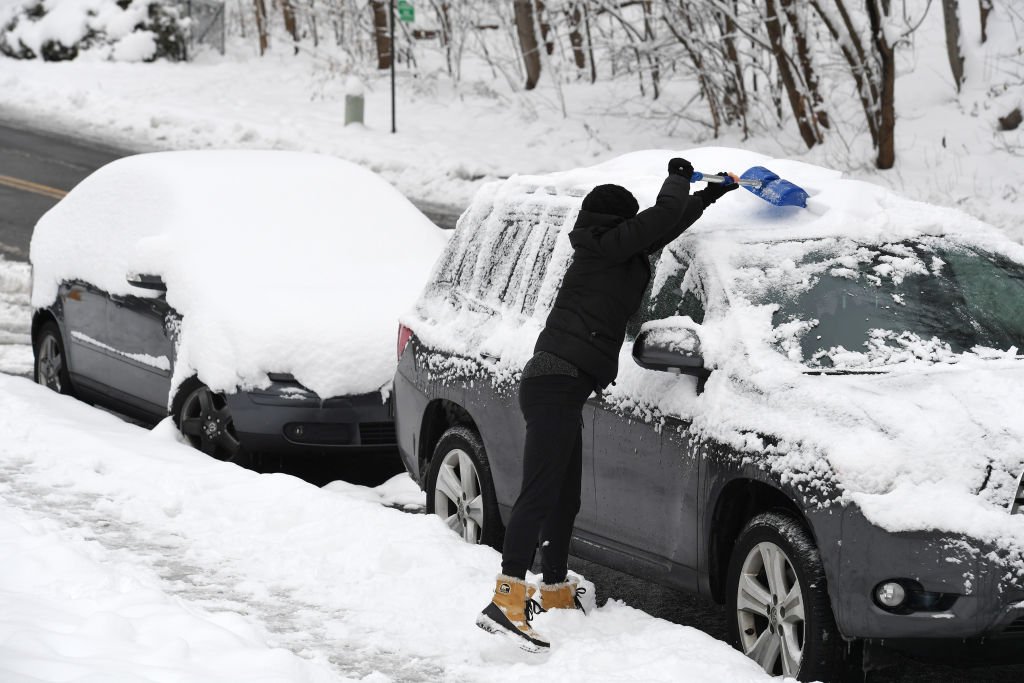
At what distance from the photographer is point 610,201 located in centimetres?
545

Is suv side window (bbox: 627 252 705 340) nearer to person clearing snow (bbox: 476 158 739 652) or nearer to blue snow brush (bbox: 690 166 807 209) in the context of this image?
person clearing snow (bbox: 476 158 739 652)

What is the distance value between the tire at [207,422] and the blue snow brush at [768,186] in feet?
11.8

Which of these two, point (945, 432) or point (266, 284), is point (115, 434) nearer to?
point (266, 284)

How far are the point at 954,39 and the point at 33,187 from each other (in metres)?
13.1

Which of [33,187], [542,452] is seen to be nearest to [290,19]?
[33,187]

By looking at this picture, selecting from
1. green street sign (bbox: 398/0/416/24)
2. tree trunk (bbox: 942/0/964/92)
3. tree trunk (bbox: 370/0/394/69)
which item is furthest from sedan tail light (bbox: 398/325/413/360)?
tree trunk (bbox: 370/0/394/69)

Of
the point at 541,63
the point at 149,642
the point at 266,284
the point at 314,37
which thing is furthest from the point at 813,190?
the point at 314,37

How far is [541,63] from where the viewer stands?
95.2 feet

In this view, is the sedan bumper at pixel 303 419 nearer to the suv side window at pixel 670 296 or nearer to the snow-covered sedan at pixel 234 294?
the snow-covered sedan at pixel 234 294

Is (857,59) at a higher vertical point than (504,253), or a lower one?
lower

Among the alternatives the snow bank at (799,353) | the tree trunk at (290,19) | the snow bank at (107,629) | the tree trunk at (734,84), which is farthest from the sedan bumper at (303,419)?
the tree trunk at (290,19)

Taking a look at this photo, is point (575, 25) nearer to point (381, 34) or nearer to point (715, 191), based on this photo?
point (381, 34)

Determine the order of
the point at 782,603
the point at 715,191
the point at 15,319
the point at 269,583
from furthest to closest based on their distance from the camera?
1. the point at 15,319
2. the point at 269,583
3. the point at 715,191
4. the point at 782,603

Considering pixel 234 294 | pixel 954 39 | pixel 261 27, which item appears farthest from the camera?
pixel 261 27
